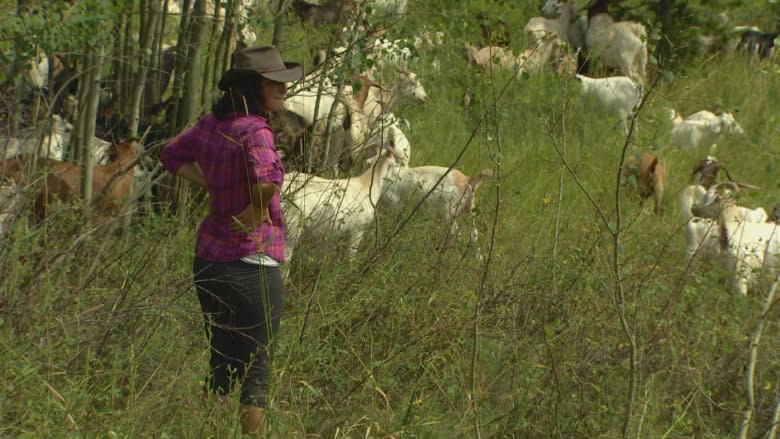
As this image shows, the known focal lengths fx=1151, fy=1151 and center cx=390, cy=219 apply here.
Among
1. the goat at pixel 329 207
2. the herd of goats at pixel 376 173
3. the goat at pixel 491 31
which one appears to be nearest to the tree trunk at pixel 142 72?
the herd of goats at pixel 376 173

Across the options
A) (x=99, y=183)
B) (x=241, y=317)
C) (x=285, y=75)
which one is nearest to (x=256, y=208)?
(x=241, y=317)

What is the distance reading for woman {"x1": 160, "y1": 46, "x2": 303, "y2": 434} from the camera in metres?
4.73

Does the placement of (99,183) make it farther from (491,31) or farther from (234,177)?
(234,177)

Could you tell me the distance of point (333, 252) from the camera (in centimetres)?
685

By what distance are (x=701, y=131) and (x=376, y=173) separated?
18.2 ft

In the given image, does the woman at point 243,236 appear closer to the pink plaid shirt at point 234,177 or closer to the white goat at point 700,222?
the pink plaid shirt at point 234,177

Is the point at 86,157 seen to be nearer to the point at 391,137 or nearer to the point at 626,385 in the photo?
the point at 391,137

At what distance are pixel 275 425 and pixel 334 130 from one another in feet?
16.9

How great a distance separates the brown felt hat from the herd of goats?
0.56 metres

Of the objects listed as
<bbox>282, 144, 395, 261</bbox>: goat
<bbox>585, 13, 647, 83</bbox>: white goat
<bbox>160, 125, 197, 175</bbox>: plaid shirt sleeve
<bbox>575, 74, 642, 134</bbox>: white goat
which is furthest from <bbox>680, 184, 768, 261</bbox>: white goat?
<bbox>585, 13, 647, 83</bbox>: white goat

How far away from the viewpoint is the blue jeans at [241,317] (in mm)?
4758

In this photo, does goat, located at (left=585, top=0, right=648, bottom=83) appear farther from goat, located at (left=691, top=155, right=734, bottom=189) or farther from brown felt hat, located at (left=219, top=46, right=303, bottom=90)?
brown felt hat, located at (left=219, top=46, right=303, bottom=90)

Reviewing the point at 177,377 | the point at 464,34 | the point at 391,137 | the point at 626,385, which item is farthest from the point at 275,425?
the point at 391,137

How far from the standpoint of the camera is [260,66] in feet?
15.7
